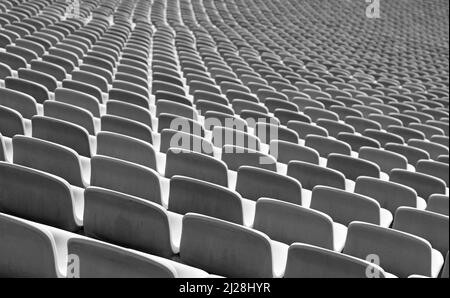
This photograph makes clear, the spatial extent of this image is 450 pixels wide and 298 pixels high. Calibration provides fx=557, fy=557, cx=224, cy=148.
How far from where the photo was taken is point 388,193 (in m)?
2.96

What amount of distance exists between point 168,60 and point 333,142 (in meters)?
2.66

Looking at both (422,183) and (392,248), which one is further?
(422,183)

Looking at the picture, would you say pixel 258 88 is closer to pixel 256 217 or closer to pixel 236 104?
pixel 236 104

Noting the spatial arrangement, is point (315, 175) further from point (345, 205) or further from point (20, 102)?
point (20, 102)

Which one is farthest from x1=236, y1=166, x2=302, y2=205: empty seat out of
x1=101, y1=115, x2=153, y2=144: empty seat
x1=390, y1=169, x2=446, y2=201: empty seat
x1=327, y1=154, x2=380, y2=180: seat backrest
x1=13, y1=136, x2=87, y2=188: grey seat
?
x1=390, y1=169, x2=446, y2=201: empty seat

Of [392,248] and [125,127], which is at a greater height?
[125,127]

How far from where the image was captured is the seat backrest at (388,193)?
2953 millimetres

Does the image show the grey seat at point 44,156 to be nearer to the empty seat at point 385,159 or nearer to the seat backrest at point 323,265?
the seat backrest at point 323,265

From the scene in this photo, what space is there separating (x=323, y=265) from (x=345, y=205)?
91cm

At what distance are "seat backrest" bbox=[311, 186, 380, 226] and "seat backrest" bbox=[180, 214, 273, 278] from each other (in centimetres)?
81

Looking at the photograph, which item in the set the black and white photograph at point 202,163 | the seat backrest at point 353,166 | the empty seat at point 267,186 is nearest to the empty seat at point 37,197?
the black and white photograph at point 202,163

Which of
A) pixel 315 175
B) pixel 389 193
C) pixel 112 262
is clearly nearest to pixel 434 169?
pixel 389 193

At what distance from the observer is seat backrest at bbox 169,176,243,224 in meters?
2.13
